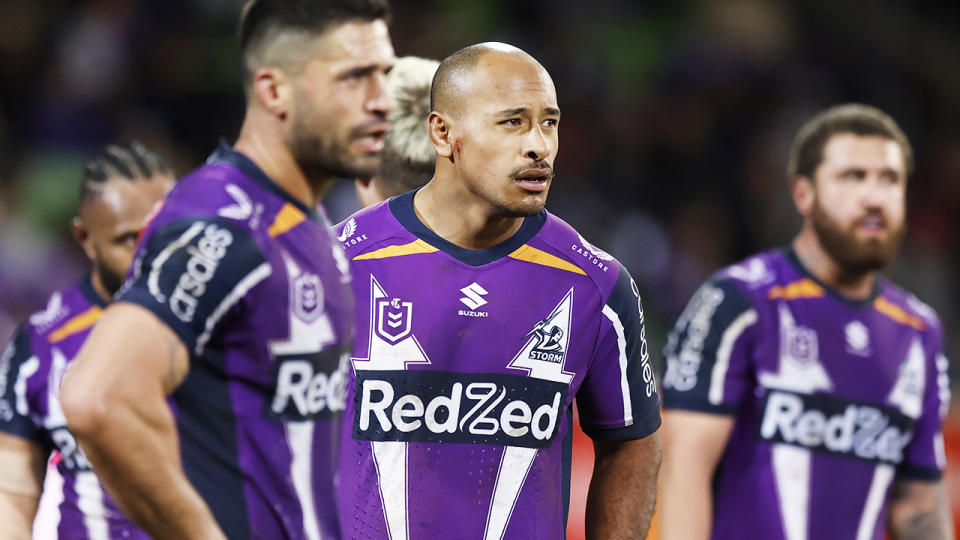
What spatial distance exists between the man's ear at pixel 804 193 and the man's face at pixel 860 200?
0.09 ft

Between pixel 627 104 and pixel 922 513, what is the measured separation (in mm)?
7303

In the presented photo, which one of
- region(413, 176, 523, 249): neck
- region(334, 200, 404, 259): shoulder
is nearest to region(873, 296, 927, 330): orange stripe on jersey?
region(413, 176, 523, 249): neck

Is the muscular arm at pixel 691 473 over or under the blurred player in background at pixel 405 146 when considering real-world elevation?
under

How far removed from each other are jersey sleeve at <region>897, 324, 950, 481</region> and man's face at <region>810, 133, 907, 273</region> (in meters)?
0.49

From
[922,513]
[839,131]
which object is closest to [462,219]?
[839,131]

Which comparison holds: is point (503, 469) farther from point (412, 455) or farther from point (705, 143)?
point (705, 143)

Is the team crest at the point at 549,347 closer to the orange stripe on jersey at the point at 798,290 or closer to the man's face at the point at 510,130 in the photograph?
the man's face at the point at 510,130

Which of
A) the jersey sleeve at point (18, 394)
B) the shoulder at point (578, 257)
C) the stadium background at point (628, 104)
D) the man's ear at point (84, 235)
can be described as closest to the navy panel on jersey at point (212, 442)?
the shoulder at point (578, 257)

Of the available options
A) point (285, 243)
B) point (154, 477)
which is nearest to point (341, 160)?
point (285, 243)

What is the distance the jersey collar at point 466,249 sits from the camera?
3434 mm

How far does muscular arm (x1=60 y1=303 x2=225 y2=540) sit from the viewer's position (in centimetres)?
246

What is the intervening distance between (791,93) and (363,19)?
30.9 feet

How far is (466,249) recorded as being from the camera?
11.3ft

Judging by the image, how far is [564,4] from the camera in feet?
41.0
